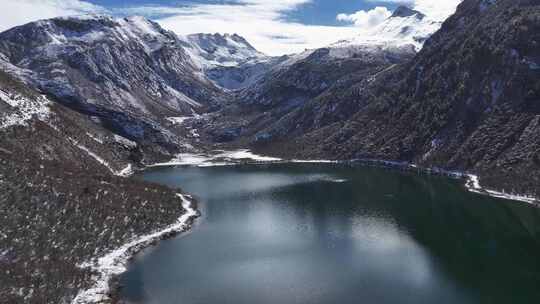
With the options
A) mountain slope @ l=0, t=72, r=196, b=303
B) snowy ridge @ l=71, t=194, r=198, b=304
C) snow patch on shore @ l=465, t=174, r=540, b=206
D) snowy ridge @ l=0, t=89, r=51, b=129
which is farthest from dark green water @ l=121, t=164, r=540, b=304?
snowy ridge @ l=0, t=89, r=51, b=129

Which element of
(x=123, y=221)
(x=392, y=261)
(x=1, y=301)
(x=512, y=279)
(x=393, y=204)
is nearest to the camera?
(x=1, y=301)

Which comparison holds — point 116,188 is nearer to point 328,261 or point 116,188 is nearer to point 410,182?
point 328,261

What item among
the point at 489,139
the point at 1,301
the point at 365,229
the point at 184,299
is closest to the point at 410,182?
the point at 489,139

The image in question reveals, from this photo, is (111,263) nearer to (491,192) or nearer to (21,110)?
(21,110)

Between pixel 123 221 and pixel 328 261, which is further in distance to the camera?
pixel 123 221

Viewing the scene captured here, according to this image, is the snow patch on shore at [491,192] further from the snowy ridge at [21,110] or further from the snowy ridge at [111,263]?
the snowy ridge at [21,110]

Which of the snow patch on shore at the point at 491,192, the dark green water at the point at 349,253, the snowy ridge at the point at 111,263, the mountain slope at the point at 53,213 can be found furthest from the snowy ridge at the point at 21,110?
the snow patch on shore at the point at 491,192

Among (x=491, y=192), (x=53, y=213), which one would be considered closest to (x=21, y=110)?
(x=53, y=213)

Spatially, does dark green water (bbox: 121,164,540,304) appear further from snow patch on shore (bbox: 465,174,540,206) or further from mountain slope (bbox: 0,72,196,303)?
mountain slope (bbox: 0,72,196,303)
